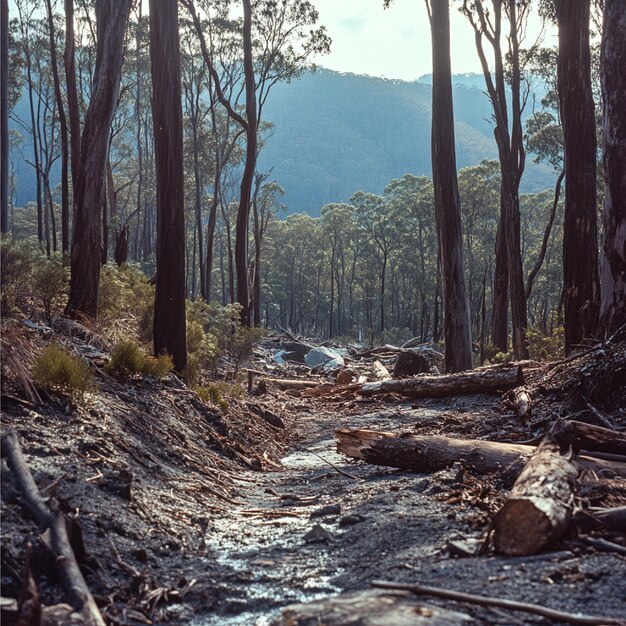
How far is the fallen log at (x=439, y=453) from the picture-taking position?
12.4 ft

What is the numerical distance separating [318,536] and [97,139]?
6279 mm

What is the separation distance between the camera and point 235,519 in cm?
382

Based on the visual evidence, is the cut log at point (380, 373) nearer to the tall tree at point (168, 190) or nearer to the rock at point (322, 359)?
the rock at point (322, 359)

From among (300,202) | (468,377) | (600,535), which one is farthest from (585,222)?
(300,202)

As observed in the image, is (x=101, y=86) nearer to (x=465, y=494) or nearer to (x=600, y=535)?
(x=465, y=494)

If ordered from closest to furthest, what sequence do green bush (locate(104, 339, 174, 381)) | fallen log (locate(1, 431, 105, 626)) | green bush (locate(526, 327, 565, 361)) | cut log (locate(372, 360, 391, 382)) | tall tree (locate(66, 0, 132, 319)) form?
1. fallen log (locate(1, 431, 105, 626))
2. green bush (locate(104, 339, 174, 381))
3. tall tree (locate(66, 0, 132, 319))
4. green bush (locate(526, 327, 565, 361))
5. cut log (locate(372, 360, 391, 382))

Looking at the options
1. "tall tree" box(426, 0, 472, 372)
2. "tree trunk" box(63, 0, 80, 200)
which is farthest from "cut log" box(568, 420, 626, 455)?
"tree trunk" box(63, 0, 80, 200)

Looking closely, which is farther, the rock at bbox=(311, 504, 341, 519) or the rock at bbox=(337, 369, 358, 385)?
the rock at bbox=(337, 369, 358, 385)

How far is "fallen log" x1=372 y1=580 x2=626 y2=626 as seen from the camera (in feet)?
6.33

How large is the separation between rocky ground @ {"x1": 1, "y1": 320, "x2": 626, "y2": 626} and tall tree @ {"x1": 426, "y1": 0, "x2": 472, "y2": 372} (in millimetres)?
5111

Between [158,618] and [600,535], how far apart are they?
162cm

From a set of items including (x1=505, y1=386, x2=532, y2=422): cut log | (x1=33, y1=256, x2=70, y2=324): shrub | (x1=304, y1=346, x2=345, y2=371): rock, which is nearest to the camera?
(x1=505, y1=386, x2=532, y2=422): cut log

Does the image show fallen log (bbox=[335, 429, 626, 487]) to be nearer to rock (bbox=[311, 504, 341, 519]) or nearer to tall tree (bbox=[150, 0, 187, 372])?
rock (bbox=[311, 504, 341, 519])

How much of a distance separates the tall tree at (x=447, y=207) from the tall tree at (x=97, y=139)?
517cm
